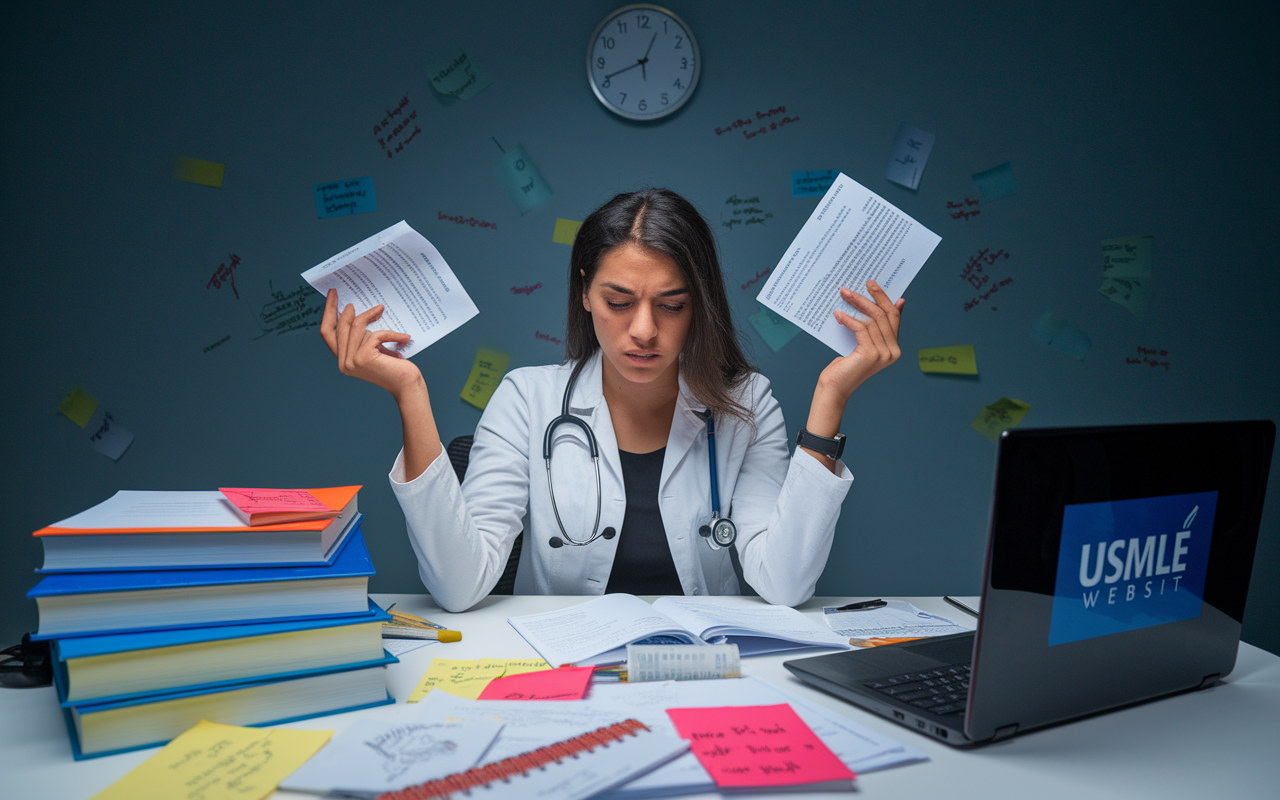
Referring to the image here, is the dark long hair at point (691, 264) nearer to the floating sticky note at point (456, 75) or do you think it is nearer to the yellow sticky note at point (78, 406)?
the floating sticky note at point (456, 75)

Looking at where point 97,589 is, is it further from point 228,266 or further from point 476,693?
point 228,266

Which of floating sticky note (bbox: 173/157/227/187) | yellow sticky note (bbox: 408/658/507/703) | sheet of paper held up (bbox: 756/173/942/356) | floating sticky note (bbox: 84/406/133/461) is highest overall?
floating sticky note (bbox: 173/157/227/187)

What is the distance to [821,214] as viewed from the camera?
3.93ft

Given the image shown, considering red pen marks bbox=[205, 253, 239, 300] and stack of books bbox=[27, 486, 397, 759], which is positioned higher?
red pen marks bbox=[205, 253, 239, 300]

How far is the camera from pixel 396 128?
214cm

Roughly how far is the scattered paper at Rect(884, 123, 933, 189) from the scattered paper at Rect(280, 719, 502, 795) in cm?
199

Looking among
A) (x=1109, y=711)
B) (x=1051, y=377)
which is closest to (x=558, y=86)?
(x=1051, y=377)

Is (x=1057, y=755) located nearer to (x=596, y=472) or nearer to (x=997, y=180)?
(x=596, y=472)

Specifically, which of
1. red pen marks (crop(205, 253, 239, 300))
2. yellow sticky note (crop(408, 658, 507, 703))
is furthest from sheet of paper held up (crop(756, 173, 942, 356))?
red pen marks (crop(205, 253, 239, 300))

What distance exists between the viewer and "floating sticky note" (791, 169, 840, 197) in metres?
2.16

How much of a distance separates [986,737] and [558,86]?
78.3 inches

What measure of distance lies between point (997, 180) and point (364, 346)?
1896 mm

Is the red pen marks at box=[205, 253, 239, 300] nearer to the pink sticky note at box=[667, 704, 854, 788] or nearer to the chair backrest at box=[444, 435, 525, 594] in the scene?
the chair backrest at box=[444, 435, 525, 594]

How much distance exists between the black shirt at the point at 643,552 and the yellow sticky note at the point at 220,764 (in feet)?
2.75
